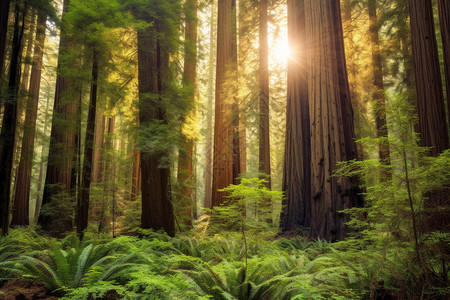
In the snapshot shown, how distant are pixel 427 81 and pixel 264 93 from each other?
6.29 metres

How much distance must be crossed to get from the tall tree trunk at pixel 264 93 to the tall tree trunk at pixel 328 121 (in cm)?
470

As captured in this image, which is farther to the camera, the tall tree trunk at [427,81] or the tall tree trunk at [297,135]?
the tall tree trunk at [297,135]

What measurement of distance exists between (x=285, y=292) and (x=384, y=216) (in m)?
1.34

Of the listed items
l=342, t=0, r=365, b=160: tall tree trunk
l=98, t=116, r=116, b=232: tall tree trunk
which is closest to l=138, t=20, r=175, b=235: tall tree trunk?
l=98, t=116, r=116, b=232: tall tree trunk

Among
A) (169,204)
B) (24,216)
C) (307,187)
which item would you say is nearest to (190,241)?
(169,204)

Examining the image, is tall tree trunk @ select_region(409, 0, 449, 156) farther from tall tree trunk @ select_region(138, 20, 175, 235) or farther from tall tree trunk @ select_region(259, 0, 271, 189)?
tall tree trunk @ select_region(138, 20, 175, 235)

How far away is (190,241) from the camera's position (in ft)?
18.4

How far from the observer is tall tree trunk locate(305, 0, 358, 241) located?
18.5 ft

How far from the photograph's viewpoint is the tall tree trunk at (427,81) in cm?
575

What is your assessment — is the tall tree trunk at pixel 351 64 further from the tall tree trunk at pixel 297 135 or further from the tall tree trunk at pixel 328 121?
the tall tree trunk at pixel 328 121

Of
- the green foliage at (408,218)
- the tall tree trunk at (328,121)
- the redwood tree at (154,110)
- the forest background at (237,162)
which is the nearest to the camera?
the green foliage at (408,218)

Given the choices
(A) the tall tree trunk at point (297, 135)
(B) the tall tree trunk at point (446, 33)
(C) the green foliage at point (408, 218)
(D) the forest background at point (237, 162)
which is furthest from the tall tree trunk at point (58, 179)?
(B) the tall tree trunk at point (446, 33)

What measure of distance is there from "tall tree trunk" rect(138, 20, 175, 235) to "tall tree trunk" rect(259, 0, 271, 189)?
5.08m

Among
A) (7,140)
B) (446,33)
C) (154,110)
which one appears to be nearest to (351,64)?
(446,33)
